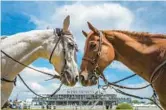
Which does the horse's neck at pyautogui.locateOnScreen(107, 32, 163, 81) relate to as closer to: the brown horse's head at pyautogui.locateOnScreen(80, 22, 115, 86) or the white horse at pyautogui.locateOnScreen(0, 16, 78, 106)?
the brown horse's head at pyautogui.locateOnScreen(80, 22, 115, 86)

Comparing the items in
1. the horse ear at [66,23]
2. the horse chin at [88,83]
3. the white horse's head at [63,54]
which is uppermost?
the horse ear at [66,23]

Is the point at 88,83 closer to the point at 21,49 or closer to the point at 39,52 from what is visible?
the point at 39,52

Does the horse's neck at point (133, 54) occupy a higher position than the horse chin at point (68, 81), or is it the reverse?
the horse's neck at point (133, 54)

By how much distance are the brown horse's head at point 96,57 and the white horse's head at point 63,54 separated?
92 cm

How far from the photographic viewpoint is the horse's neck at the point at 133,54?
8.45 m

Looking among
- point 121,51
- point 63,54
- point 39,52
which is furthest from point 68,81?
point 121,51

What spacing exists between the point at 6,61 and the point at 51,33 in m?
1.27

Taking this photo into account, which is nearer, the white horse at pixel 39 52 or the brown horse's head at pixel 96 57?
the white horse at pixel 39 52

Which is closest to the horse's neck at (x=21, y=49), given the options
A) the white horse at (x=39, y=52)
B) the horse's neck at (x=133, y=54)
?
the white horse at (x=39, y=52)

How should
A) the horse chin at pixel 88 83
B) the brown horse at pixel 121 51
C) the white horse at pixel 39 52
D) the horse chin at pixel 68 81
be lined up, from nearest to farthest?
the white horse at pixel 39 52 < the horse chin at pixel 68 81 < the brown horse at pixel 121 51 < the horse chin at pixel 88 83

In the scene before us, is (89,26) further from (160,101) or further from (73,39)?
(160,101)

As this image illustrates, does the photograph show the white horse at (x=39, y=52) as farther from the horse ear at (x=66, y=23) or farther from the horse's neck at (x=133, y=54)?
the horse's neck at (x=133, y=54)

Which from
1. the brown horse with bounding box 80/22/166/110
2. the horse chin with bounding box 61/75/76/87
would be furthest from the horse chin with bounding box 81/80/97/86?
the horse chin with bounding box 61/75/76/87

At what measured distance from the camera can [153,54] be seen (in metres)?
8.38
